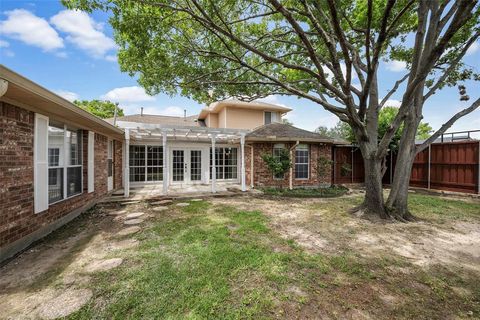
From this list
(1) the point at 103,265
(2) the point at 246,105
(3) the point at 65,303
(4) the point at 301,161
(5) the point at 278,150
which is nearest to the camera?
(3) the point at 65,303

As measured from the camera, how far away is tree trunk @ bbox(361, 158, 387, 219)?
6.10m

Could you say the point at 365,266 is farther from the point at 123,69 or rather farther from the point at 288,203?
the point at 123,69

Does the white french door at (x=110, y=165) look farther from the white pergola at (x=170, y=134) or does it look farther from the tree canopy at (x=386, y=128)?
the tree canopy at (x=386, y=128)

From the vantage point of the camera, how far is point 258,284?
9.44 feet

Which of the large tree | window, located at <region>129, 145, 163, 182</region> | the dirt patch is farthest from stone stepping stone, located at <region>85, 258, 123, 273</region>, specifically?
window, located at <region>129, 145, 163, 182</region>

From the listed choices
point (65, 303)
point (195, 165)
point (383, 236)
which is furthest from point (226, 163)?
point (65, 303)

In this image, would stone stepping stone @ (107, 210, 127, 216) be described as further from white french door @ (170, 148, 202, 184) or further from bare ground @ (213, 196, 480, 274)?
white french door @ (170, 148, 202, 184)

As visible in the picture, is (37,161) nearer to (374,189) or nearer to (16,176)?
(16,176)

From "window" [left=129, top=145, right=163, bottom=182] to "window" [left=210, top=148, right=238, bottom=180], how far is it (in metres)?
3.16

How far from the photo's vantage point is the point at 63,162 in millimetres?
5387

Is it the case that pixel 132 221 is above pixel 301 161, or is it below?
below

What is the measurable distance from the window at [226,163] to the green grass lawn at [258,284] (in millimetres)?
8156

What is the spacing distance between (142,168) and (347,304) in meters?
10.9

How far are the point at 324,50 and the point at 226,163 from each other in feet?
24.7
